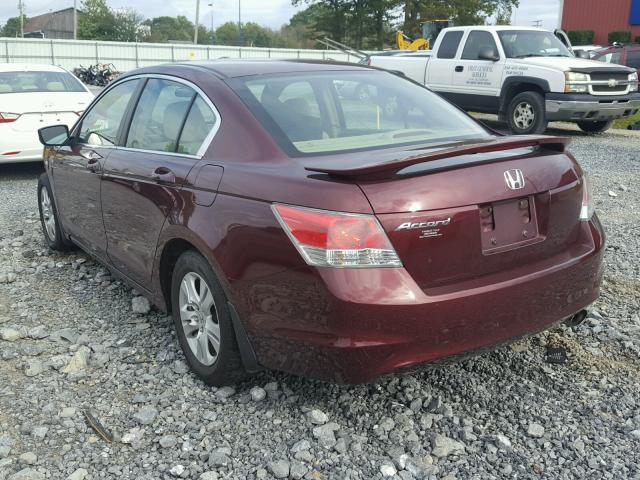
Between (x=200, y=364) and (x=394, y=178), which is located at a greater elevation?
(x=394, y=178)

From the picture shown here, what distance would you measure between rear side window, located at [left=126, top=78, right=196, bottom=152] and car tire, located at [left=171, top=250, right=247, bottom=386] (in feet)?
2.36

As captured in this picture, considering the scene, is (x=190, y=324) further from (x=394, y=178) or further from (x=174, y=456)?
(x=394, y=178)

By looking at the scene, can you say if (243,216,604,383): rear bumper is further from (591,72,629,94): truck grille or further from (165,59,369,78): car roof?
(591,72,629,94): truck grille

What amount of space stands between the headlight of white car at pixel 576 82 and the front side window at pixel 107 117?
885 cm

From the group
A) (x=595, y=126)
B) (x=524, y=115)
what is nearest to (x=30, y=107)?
(x=524, y=115)

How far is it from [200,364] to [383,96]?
5.76 ft

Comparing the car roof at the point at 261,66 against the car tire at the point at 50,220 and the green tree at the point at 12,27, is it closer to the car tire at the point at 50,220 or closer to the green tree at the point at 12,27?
the car tire at the point at 50,220

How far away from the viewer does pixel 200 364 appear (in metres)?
3.47

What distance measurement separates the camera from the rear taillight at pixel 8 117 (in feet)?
28.7

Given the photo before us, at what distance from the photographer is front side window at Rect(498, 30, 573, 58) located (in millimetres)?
12617

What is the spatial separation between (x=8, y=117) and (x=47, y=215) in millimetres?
3573

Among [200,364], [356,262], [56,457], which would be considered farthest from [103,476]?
[356,262]

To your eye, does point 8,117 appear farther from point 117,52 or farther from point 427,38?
point 117,52

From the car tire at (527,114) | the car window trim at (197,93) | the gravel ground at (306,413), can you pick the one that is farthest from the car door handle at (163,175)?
the car tire at (527,114)
